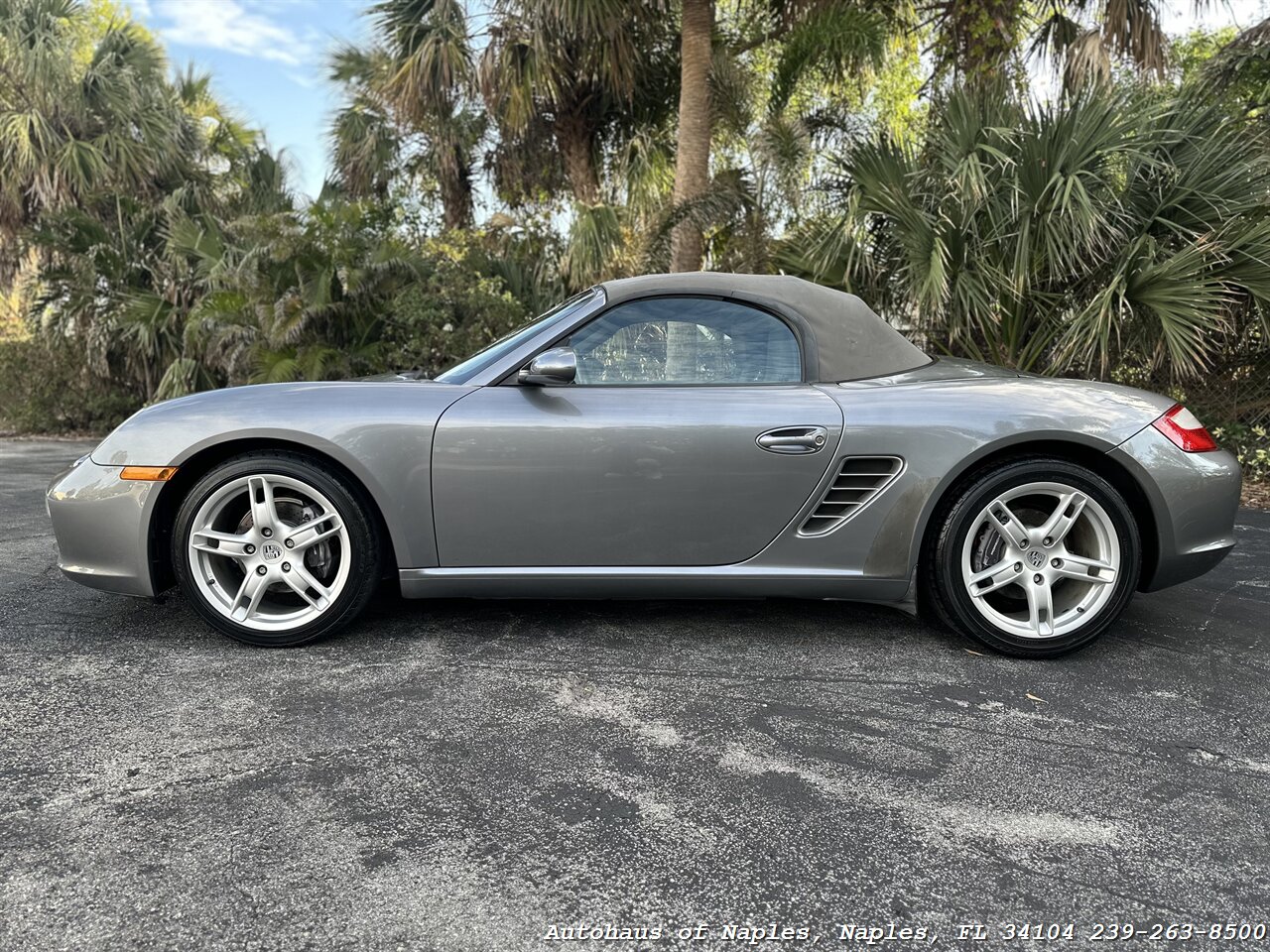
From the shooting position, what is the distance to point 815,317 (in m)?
3.03

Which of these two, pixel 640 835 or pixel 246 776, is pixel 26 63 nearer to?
pixel 246 776

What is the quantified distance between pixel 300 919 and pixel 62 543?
2028 mm

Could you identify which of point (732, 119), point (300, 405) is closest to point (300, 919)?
point (300, 405)

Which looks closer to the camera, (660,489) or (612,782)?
(612,782)

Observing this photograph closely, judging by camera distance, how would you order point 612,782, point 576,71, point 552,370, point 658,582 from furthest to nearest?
point 576,71
point 658,582
point 552,370
point 612,782

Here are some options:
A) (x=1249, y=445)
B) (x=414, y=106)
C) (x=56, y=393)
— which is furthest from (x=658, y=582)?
(x=56, y=393)

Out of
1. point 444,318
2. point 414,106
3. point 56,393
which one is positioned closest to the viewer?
point 444,318

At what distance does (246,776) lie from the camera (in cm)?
204

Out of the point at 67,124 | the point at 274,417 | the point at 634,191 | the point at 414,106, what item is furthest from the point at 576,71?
the point at 274,417

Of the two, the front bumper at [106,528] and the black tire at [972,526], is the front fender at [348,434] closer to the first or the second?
the front bumper at [106,528]

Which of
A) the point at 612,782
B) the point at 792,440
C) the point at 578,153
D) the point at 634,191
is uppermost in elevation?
the point at 578,153

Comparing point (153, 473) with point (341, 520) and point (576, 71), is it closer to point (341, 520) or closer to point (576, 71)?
point (341, 520)

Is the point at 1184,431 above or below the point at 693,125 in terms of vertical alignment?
below

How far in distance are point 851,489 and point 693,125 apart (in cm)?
704
